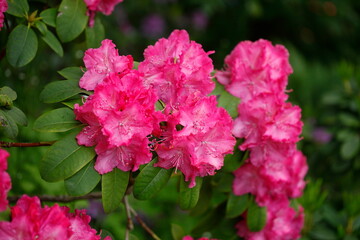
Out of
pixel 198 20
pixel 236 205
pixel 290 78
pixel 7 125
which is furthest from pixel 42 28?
pixel 198 20

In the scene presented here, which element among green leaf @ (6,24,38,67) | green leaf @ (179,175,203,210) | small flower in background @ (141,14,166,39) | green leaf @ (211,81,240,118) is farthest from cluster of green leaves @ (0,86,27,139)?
small flower in background @ (141,14,166,39)

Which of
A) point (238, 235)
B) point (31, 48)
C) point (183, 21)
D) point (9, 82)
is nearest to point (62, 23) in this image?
point (31, 48)

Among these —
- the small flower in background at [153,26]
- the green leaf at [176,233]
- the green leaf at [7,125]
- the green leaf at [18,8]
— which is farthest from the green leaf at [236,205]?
the small flower in background at [153,26]

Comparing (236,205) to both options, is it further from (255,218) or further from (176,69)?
(176,69)

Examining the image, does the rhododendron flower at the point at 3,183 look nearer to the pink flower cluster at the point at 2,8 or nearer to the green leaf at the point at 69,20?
the pink flower cluster at the point at 2,8

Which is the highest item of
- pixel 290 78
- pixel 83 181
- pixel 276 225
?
pixel 83 181

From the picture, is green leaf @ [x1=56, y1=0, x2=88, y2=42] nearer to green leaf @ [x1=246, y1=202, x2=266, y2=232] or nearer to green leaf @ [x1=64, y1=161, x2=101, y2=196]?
green leaf @ [x1=64, y1=161, x2=101, y2=196]

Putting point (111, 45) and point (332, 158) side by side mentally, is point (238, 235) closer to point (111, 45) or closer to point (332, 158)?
point (111, 45)
